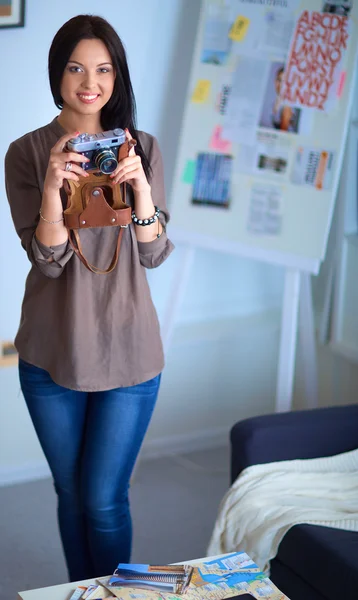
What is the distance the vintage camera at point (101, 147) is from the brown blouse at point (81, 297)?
124 millimetres

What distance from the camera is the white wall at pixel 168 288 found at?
2473mm

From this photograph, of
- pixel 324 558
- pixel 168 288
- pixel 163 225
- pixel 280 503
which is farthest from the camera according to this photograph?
pixel 168 288

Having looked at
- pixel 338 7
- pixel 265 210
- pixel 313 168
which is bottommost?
pixel 265 210

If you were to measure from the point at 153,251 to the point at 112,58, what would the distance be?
39 cm

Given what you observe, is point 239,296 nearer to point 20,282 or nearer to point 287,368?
point 287,368

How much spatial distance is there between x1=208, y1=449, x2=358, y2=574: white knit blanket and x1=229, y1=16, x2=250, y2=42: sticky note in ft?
4.18

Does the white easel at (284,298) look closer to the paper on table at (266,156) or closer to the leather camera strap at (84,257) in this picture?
the paper on table at (266,156)

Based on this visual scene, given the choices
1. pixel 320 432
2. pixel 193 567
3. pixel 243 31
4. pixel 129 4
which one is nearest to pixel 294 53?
pixel 243 31

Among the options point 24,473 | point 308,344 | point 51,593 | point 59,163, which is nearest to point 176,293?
point 308,344

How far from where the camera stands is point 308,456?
7.32 ft

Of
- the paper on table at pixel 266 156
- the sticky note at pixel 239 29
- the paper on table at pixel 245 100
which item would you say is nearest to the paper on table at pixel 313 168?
the paper on table at pixel 266 156

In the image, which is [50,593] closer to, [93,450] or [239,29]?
[93,450]

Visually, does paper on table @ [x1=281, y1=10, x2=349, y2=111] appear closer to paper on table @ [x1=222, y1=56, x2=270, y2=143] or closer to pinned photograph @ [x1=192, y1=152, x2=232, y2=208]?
paper on table @ [x1=222, y1=56, x2=270, y2=143]

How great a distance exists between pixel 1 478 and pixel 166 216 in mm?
1370
